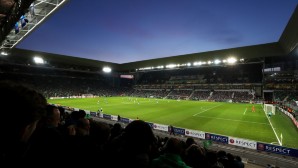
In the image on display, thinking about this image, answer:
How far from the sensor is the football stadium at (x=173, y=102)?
2.76 meters

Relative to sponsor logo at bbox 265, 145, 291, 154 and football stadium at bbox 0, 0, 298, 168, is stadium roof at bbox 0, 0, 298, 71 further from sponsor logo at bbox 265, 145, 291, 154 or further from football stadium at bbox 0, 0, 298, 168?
sponsor logo at bbox 265, 145, 291, 154

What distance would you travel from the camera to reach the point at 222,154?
7.72 meters

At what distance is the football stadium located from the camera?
108 inches

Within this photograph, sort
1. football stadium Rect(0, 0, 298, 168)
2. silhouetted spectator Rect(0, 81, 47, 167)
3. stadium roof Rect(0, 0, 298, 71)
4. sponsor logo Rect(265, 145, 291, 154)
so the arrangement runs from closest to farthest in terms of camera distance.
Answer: silhouetted spectator Rect(0, 81, 47, 167) < football stadium Rect(0, 0, 298, 168) < sponsor logo Rect(265, 145, 291, 154) < stadium roof Rect(0, 0, 298, 71)

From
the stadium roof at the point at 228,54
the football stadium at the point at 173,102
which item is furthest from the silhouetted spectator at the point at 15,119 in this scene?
the stadium roof at the point at 228,54

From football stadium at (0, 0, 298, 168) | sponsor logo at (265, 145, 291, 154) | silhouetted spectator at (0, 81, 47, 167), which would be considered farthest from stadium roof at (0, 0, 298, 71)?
silhouetted spectator at (0, 81, 47, 167)

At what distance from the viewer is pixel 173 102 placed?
172 feet

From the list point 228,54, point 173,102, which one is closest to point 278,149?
point 173,102

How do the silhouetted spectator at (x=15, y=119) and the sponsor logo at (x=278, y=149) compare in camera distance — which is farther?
the sponsor logo at (x=278, y=149)

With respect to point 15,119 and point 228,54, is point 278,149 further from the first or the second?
point 228,54

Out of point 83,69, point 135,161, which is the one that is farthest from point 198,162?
point 83,69

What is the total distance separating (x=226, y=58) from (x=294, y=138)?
47.8 meters

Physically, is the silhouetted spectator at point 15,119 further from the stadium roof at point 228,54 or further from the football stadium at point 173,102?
the stadium roof at point 228,54

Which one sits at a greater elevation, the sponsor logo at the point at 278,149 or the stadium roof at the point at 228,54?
the stadium roof at the point at 228,54
